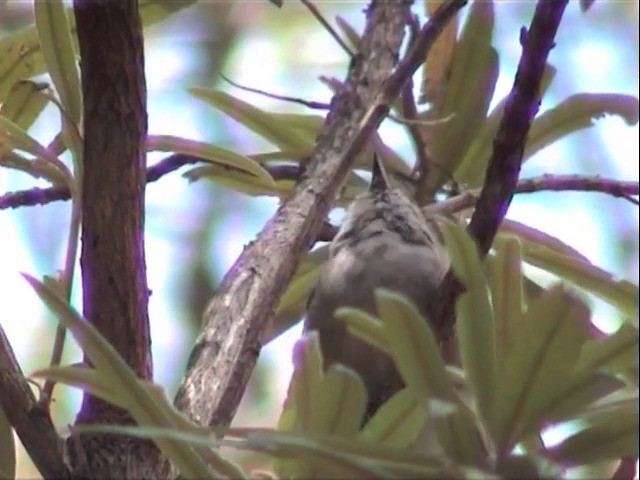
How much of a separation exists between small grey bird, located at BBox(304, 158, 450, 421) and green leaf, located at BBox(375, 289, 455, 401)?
34 centimetres

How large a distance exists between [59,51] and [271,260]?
0.24 metres

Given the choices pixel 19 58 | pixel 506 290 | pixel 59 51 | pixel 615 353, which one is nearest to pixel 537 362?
pixel 615 353

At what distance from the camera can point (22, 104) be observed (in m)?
0.99

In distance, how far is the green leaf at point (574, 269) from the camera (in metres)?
0.63

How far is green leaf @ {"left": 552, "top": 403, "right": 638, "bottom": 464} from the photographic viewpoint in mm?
556

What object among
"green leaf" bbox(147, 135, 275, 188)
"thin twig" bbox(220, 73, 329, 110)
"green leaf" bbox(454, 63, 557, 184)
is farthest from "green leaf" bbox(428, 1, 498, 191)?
"green leaf" bbox(147, 135, 275, 188)

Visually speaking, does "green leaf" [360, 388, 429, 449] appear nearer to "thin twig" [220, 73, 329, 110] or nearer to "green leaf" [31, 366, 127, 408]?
"green leaf" [31, 366, 127, 408]

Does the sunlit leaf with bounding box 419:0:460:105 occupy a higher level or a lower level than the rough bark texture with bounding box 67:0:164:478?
higher

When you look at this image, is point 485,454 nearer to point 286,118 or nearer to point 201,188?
point 286,118

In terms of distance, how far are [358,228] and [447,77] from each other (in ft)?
0.91

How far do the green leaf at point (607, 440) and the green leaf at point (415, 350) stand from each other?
69 millimetres

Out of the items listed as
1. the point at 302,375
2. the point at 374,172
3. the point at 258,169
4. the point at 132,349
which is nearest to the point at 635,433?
the point at 302,375

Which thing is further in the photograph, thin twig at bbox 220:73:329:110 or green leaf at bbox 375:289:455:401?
thin twig at bbox 220:73:329:110

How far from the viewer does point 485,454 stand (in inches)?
22.4
